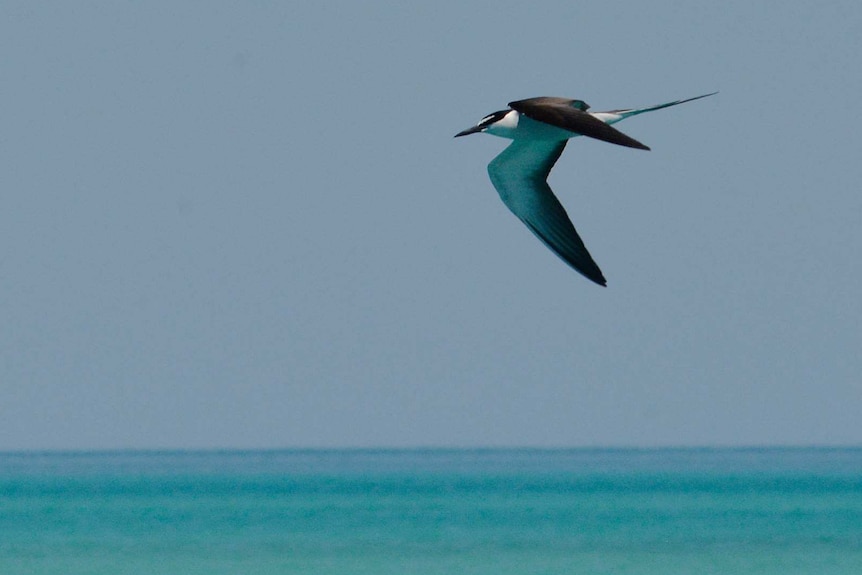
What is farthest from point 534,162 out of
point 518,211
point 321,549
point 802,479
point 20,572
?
point 802,479

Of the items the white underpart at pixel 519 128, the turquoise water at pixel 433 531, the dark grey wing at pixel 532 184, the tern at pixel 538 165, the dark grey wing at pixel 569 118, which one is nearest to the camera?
the dark grey wing at pixel 569 118

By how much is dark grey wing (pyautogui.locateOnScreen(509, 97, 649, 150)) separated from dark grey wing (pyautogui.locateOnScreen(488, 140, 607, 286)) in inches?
63.7

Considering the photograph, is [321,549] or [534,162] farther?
[321,549]

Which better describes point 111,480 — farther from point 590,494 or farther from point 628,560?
point 628,560

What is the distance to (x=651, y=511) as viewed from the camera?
61094 mm

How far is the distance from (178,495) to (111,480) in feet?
96.3

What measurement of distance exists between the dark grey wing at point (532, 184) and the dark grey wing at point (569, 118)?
5.31ft

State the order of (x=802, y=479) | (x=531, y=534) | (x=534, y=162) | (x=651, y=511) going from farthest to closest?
1. (x=802, y=479)
2. (x=651, y=511)
3. (x=531, y=534)
4. (x=534, y=162)

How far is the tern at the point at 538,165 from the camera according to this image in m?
15.1

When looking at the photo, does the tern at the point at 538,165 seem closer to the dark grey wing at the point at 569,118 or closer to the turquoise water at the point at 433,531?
the dark grey wing at the point at 569,118

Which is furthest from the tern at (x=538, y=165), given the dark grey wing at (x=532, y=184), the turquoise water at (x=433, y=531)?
the turquoise water at (x=433, y=531)

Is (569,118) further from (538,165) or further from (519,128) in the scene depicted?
(538,165)

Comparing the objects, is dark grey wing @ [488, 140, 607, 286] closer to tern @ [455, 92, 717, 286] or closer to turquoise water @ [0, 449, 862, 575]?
tern @ [455, 92, 717, 286]

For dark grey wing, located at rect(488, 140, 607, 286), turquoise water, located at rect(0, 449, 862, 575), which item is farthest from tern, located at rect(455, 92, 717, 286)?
turquoise water, located at rect(0, 449, 862, 575)
